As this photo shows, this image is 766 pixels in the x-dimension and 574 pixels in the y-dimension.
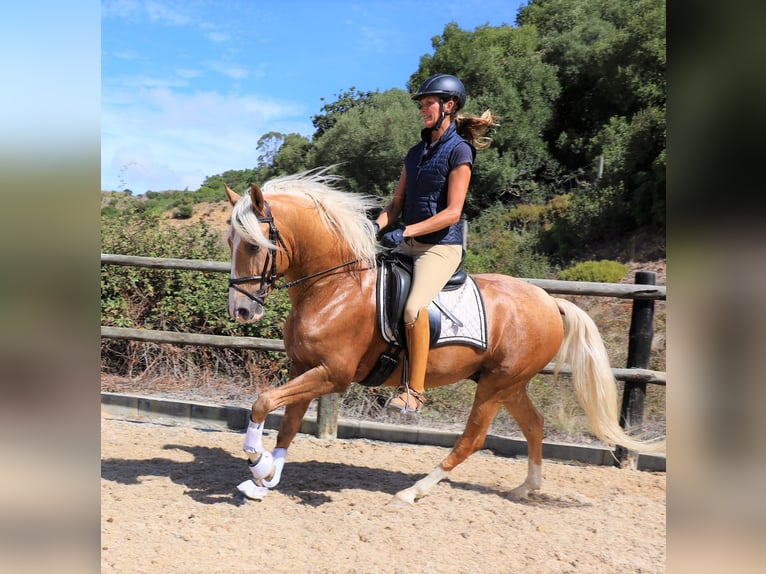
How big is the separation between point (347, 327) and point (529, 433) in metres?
1.66

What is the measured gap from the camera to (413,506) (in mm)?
4031

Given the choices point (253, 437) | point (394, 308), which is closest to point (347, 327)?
point (394, 308)

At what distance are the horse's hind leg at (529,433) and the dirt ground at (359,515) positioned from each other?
114 mm

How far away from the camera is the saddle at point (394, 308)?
3893mm

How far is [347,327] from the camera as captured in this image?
12.7 feet

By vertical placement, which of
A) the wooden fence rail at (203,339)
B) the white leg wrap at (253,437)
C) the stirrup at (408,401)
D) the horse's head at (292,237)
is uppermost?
the horse's head at (292,237)

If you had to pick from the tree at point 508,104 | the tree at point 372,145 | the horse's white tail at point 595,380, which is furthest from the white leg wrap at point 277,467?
the tree at point 508,104

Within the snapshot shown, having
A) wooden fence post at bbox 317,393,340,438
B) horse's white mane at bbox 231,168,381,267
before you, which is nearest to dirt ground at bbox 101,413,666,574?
wooden fence post at bbox 317,393,340,438

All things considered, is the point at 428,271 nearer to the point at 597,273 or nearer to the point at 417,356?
the point at 417,356

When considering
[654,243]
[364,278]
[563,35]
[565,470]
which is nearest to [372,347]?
[364,278]

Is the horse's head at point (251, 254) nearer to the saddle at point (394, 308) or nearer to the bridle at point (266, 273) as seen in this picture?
the bridle at point (266, 273)

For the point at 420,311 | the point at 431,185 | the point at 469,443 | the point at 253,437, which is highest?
the point at 431,185
